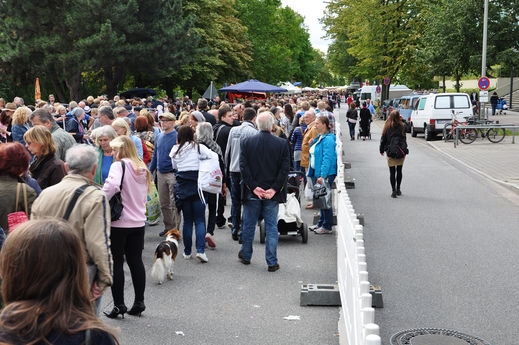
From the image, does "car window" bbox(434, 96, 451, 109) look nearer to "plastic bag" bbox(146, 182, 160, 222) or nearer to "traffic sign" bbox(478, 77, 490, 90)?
"traffic sign" bbox(478, 77, 490, 90)

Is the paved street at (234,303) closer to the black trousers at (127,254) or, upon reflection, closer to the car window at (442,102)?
the black trousers at (127,254)

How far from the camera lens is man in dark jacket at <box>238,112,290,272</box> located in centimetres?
736

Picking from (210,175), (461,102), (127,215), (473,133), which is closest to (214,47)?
(461,102)

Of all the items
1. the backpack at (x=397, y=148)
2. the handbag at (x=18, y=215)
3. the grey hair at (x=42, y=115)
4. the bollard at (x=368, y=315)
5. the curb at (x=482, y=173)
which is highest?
the grey hair at (x=42, y=115)

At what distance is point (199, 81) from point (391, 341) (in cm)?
4100

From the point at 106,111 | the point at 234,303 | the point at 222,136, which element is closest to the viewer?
the point at 234,303

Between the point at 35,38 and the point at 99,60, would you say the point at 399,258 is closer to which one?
the point at 99,60

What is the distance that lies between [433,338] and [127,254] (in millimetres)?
2976

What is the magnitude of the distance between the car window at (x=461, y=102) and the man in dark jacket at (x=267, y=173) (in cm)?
Result: 1985

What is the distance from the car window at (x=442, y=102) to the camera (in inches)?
1002

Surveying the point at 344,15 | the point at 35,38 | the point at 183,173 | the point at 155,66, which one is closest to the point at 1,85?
the point at 35,38

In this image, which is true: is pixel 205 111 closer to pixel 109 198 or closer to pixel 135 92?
pixel 109 198

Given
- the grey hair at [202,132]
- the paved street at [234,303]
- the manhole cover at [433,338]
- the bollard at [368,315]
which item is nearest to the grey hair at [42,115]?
the grey hair at [202,132]

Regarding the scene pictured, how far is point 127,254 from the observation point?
5.71m
